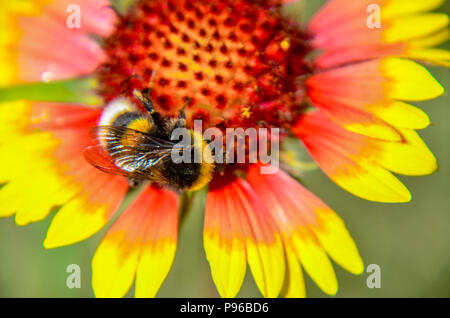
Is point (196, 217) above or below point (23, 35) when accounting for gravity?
below

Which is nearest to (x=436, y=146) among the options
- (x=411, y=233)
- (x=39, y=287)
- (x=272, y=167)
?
(x=411, y=233)

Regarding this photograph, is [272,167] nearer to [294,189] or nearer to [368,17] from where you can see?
[294,189]

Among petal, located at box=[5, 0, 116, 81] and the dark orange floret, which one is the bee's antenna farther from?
petal, located at box=[5, 0, 116, 81]

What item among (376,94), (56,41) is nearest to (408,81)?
(376,94)

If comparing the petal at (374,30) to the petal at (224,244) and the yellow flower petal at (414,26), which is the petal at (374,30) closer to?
the yellow flower petal at (414,26)

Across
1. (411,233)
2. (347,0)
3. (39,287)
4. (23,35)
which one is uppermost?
(347,0)

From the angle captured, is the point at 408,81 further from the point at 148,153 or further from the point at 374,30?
the point at 148,153
